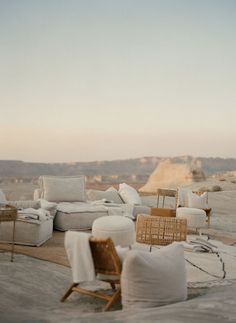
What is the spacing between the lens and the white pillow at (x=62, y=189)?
8.17 m

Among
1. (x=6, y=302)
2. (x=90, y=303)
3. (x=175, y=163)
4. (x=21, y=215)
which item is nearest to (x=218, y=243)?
(x=21, y=215)

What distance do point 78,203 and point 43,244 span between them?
195cm

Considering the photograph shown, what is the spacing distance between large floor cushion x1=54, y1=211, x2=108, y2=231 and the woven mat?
82 centimetres

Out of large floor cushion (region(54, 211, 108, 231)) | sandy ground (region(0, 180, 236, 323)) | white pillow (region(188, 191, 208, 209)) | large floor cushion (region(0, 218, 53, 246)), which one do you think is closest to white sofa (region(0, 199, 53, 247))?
large floor cushion (region(0, 218, 53, 246))

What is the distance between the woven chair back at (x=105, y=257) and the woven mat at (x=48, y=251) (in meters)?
Answer: 1.55

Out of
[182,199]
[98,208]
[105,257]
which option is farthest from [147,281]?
[182,199]

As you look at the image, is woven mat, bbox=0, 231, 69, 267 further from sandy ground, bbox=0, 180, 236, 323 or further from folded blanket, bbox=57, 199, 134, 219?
folded blanket, bbox=57, 199, 134, 219

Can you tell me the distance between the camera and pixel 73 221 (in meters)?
7.44

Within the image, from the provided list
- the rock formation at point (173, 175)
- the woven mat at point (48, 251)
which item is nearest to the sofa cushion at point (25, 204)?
the woven mat at point (48, 251)

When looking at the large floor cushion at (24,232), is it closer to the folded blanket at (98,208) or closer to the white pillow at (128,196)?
the folded blanket at (98,208)

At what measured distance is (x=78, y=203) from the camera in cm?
822

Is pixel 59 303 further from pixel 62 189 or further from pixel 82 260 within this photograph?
pixel 62 189

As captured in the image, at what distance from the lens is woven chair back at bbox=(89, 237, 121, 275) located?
351cm

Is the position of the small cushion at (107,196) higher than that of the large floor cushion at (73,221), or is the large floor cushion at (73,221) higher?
the small cushion at (107,196)
